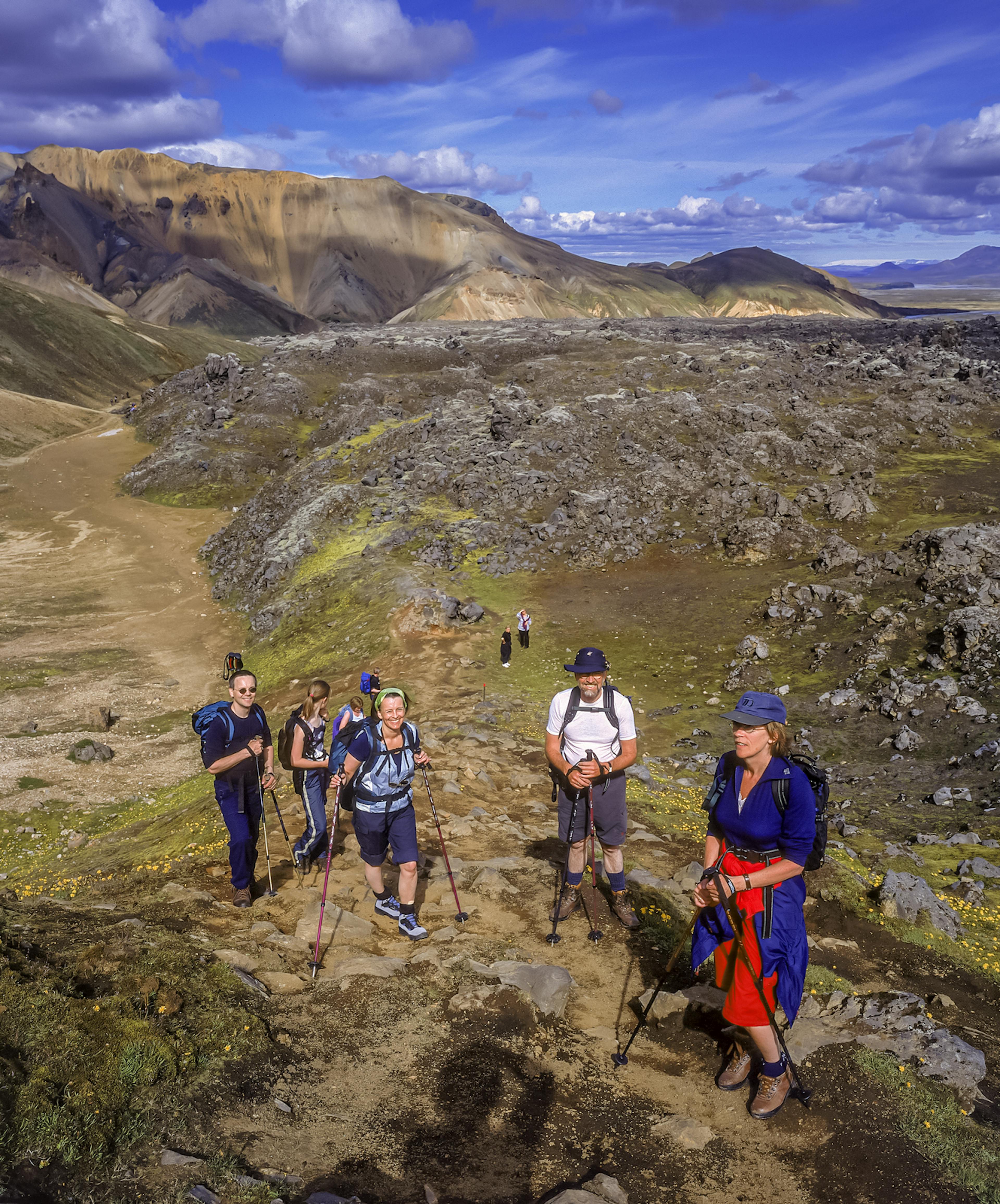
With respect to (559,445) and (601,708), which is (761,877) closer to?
(601,708)

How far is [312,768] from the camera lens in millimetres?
10219

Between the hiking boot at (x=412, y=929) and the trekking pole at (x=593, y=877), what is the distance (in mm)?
1864

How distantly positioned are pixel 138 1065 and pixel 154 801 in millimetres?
15282

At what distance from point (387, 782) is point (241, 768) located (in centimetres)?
226

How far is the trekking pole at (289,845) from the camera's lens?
1030cm

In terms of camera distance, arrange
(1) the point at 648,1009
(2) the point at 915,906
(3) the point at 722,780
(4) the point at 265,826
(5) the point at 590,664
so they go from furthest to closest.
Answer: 1. (2) the point at 915,906
2. (4) the point at 265,826
3. (5) the point at 590,664
4. (1) the point at 648,1009
5. (3) the point at 722,780

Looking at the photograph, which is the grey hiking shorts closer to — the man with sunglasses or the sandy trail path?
the man with sunglasses

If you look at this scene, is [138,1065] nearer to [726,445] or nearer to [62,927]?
[62,927]

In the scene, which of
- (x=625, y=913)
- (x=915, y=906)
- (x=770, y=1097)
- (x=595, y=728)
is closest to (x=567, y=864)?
(x=625, y=913)

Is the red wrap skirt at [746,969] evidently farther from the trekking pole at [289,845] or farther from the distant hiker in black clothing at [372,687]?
the trekking pole at [289,845]

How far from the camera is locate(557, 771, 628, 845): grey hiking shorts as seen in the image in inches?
322

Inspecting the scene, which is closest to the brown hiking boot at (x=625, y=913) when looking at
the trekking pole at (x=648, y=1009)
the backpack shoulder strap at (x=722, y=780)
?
the trekking pole at (x=648, y=1009)

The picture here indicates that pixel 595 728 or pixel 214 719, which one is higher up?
pixel 595 728

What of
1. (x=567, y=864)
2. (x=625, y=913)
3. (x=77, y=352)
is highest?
(x=77, y=352)
